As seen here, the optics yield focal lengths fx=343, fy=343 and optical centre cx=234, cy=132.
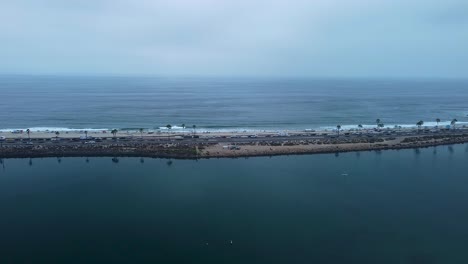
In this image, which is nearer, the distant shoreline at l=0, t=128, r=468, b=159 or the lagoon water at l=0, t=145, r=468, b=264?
the lagoon water at l=0, t=145, r=468, b=264

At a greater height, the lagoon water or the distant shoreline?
the distant shoreline

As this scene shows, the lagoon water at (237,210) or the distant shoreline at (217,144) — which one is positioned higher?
the distant shoreline at (217,144)

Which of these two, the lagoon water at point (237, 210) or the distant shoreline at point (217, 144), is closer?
the lagoon water at point (237, 210)

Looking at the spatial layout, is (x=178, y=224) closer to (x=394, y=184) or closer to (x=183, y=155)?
(x=183, y=155)

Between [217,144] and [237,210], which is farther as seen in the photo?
[217,144]

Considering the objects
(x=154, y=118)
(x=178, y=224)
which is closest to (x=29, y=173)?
(x=178, y=224)
